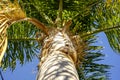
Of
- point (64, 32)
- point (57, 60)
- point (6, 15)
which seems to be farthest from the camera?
point (64, 32)

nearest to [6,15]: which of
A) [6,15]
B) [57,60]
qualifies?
[6,15]

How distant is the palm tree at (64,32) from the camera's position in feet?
10.1

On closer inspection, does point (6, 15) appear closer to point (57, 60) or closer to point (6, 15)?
point (6, 15)

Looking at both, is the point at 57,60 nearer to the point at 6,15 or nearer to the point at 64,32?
the point at 6,15

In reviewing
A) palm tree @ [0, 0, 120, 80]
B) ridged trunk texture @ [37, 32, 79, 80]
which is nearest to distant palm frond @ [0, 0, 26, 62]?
palm tree @ [0, 0, 120, 80]

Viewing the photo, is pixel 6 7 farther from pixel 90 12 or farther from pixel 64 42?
pixel 90 12

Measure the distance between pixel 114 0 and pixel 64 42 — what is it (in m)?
1.20

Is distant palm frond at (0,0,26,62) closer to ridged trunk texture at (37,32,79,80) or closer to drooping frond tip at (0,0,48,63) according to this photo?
drooping frond tip at (0,0,48,63)

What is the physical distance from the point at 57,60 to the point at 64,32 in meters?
1.06

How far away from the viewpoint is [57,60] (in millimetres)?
3209

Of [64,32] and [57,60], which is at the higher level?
[64,32]

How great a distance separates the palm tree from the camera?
10.1 ft

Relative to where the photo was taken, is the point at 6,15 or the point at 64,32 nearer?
the point at 6,15

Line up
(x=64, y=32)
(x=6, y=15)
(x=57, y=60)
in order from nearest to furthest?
1. (x=57, y=60)
2. (x=6, y=15)
3. (x=64, y=32)
